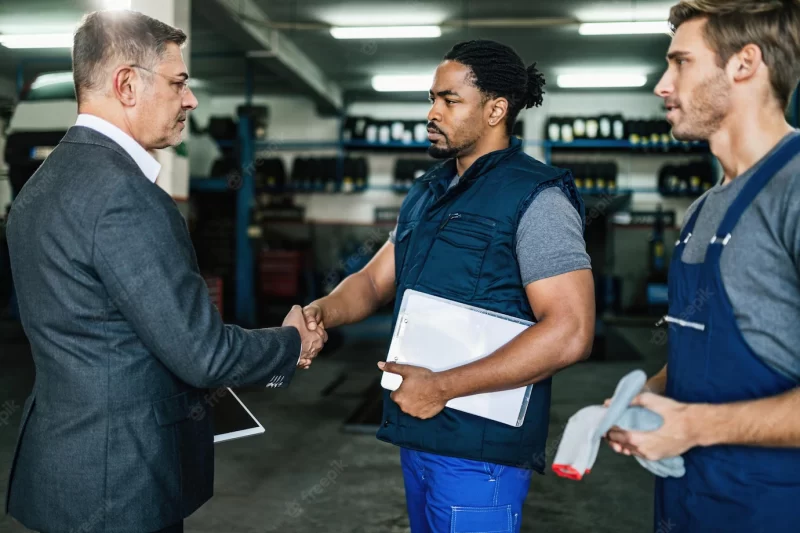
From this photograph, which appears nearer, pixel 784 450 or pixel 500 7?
pixel 784 450

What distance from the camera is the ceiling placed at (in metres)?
8.91

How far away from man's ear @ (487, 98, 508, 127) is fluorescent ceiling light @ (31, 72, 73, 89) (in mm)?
6342

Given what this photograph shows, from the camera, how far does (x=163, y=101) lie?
1.51 metres

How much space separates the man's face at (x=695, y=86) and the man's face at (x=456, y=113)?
0.55 meters

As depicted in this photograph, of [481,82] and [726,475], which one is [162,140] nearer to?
[481,82]

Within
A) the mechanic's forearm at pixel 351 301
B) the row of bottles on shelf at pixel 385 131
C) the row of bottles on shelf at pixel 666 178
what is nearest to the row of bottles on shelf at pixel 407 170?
the row of bottles on shelf at pixel 385 131

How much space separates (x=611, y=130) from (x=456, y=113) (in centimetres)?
1053

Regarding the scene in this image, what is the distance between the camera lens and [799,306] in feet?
3.65

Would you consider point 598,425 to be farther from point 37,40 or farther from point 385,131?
point 385,131

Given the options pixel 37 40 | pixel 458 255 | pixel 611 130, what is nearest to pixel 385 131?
pixel 611 130

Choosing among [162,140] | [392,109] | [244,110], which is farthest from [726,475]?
[392,109]

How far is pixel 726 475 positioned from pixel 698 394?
14 cm

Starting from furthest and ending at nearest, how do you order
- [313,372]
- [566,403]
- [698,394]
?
1. [313,372]
2. [566,403]
3. [698,394]

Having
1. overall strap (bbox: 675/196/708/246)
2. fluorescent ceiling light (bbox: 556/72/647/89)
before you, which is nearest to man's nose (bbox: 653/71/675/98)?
overall strap (bbox: 675/196/708/246)
